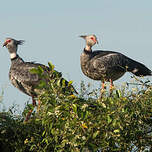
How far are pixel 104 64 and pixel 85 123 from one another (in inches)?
229

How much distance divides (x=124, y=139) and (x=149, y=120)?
724mm

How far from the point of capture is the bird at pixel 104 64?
36.9 ft

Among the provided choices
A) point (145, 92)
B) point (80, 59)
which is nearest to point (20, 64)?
point (80, 59)

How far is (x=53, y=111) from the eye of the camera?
19.0ft

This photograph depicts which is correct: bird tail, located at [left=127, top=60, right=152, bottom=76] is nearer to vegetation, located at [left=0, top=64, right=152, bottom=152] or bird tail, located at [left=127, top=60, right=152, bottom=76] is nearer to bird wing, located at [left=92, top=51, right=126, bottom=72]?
bird wing, located at [left=92, top=51, right=126, bottom=72]

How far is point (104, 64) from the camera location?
37.1 ft

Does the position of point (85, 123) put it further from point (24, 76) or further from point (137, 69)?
point (137, 69)

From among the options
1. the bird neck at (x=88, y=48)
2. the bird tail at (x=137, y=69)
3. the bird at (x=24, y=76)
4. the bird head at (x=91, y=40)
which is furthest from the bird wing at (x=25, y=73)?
the bird tail at (x=137, y=69)

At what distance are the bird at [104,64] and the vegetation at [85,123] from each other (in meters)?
4.13

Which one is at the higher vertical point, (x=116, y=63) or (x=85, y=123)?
(x=116, y=63)

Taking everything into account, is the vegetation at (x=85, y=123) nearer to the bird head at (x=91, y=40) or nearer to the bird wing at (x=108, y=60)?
the bird wing at (x=108, y=60)

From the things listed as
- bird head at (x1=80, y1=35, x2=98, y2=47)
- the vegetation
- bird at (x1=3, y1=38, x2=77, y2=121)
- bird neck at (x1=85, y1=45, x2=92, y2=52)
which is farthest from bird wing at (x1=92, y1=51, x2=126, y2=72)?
the vegetation

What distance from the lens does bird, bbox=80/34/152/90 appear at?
36.9 ft

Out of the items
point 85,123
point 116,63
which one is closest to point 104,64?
point 116,63
